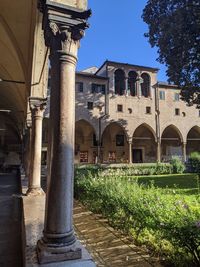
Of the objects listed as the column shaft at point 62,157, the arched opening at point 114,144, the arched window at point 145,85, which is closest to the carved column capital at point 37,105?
the column shaft at point 62,157

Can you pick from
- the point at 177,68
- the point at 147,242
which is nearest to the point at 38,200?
the point at 147,242

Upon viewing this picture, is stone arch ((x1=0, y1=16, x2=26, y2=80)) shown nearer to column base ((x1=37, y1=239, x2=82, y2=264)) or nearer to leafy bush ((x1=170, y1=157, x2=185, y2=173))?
column base ((x1=37, y1=239, x2=82, y2=264))

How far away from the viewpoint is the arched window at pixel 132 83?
29312mm

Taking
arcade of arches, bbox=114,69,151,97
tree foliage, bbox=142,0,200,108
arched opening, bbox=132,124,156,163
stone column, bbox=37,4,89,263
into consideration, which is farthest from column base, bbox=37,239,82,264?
arched opening, bbox=132,124,156,163

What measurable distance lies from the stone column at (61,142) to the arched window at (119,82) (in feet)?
85.0

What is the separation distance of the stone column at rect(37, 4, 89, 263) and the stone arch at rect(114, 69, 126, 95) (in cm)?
2588

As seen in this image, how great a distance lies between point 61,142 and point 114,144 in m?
27.3

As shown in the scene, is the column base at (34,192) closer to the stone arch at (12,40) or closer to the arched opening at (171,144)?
the stone arch at (12,40)

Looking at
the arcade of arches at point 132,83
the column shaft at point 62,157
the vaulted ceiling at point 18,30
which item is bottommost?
the column shaft at point 62,157

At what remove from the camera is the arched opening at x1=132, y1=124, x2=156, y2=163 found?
31.3m

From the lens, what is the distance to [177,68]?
537 inches

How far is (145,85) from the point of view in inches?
1188

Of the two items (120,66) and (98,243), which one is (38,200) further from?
(120,66)

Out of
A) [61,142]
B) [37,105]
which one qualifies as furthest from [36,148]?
[61,142]
